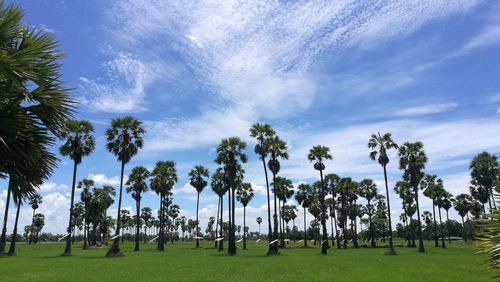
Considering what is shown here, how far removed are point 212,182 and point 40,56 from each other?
7368cm

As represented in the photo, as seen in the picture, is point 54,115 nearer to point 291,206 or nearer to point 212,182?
point 212,182

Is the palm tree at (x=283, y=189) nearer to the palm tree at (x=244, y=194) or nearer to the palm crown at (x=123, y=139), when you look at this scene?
the palm tree at (x=244, y=194)

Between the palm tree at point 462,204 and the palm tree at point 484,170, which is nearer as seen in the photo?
the palm tree at point 484,170

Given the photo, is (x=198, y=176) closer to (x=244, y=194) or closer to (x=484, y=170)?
(x=244, y=194)

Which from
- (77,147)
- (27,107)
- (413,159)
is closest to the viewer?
(27,107)

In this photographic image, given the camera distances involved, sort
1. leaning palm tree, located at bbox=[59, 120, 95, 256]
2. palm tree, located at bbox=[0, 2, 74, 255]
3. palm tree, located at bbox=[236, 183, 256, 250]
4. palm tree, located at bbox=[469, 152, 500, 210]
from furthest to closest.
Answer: palm tree, located at bbox=[236, 183, 256, 250], palm tree, located at bbox=[469, 152, 500, 210], leaning palm tree, located at bbox=[59, 120, 95, 256], palm tree, located at bbox=[0, 2, 74, 255]

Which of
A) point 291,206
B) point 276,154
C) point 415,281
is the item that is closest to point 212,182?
point 276,154

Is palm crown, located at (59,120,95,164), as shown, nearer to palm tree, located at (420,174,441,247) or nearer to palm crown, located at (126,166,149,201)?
palm crown, located at (126,166,149,201)

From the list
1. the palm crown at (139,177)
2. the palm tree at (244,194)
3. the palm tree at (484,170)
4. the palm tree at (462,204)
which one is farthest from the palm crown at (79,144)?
the palm tree at (462,204)

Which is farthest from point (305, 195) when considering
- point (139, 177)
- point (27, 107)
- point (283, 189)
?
point (27, 107)

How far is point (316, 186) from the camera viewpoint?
93875mm

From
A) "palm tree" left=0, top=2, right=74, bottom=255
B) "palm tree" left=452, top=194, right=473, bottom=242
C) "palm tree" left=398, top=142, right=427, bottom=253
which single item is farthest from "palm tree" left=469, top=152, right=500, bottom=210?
"palm tree" left=0, top=2, right=74, bottom=255

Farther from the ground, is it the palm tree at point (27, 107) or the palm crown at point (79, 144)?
the palm crown at point (79, 144)

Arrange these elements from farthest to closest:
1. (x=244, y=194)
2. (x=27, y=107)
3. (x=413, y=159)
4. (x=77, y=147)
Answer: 1. (x=244, y=194)
2. (x=413, y=159)
3. (x=77, y=147)
4. (x=27, y=107)
